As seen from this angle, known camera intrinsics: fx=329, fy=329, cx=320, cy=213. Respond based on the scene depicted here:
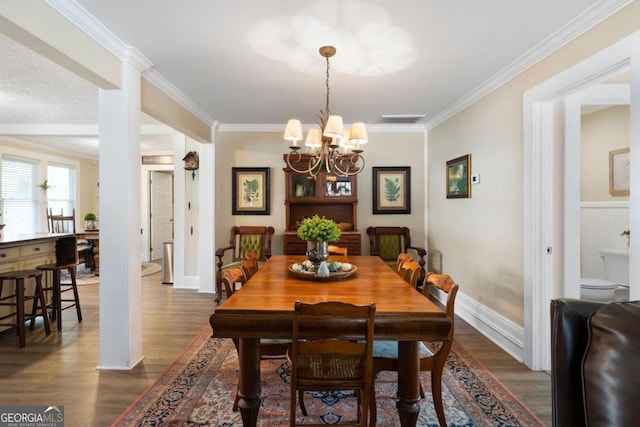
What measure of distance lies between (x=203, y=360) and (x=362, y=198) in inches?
123

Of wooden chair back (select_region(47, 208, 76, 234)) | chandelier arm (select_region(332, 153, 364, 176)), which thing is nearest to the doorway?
chandelier arm (select_region(332, 153, 364, 176))

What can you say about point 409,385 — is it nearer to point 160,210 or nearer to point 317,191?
point 317,191

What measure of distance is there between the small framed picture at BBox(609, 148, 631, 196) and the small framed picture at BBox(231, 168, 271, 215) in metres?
4.45

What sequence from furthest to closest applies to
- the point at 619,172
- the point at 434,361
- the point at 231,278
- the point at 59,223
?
1. the point at 59,223
2. the point at 619,172
3. the point at 231,278
4. the point at 434,361

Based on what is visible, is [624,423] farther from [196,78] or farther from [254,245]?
[254,245]

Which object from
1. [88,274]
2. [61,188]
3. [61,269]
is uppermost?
[61,188]

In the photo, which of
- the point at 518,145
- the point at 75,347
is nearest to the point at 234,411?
the point at 75,347

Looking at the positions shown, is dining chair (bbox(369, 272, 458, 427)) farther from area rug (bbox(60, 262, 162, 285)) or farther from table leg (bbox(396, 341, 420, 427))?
area rug (bbox(60, 262, 162, 285))

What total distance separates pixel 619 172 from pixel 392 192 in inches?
106

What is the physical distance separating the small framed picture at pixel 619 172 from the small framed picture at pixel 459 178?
1.94m

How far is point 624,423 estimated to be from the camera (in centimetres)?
79

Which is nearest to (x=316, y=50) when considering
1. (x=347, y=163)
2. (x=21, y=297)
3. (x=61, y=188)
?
(x=347, y=163)

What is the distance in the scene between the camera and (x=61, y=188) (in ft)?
22.9

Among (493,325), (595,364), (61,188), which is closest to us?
(595,364)
